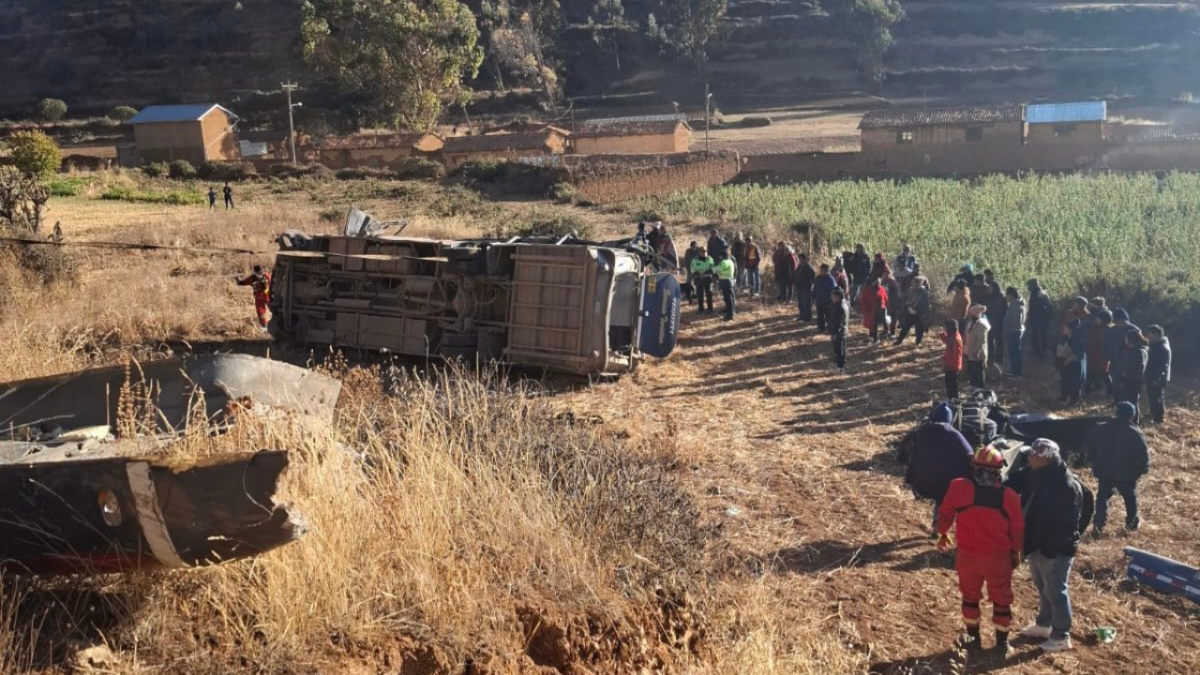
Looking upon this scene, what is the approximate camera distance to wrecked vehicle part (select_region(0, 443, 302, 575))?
4.36 meters

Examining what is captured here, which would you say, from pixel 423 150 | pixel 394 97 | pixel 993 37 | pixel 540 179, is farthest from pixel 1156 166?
pixel 993 37

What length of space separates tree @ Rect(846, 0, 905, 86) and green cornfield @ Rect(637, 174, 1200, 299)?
43099mm

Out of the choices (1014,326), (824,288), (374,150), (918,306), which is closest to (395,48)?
(374,150)

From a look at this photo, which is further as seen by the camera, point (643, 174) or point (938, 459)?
point (643, 174)

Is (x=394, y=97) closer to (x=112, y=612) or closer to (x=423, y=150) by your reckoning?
(x=423, y=150)

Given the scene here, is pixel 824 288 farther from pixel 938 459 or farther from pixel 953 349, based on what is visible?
pixel 938 459

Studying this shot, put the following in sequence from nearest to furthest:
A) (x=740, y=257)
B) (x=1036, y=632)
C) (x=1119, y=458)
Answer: (x=1036, y=632) < (x=1119, y=458) < (x=740, y=257)

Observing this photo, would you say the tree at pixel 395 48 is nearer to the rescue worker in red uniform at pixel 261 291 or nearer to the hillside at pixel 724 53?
the hillside at pixel 724 53

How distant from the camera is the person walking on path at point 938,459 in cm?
805

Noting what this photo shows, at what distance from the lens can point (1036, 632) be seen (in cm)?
714

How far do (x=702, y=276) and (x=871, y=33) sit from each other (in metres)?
67.7

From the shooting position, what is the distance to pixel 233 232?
27.2 meters

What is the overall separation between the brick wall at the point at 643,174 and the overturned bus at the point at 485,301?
76.5 ft

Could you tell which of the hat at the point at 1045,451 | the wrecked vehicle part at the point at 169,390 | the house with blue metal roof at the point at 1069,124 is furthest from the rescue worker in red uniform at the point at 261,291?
the house with blue metal roof at the point at 1069,124
